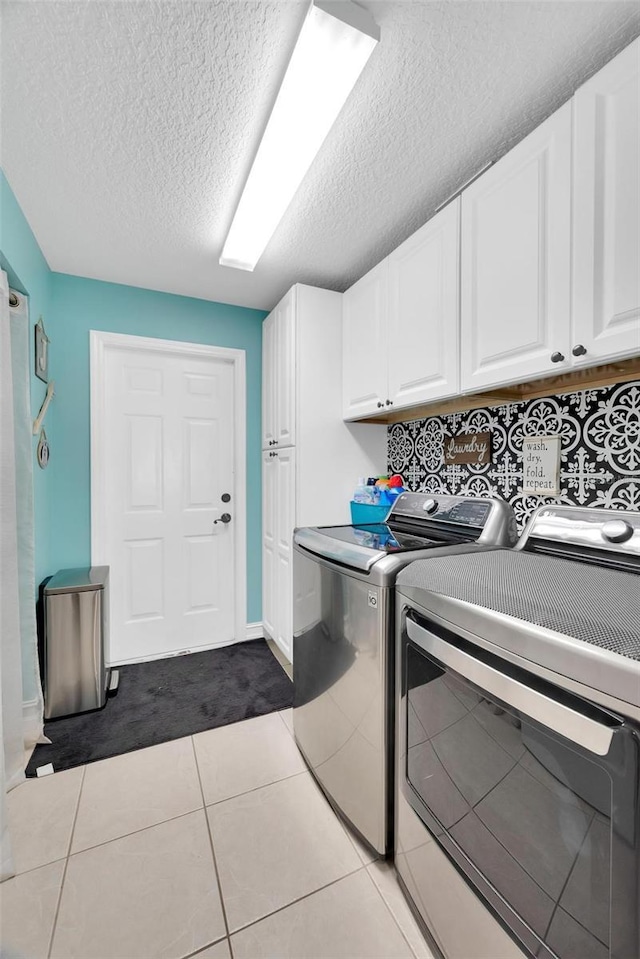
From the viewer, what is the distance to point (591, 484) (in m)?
1.42

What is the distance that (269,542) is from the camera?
282cm

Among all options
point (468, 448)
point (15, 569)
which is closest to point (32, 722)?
point (15, 569)

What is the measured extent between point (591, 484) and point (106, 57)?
2031 millimetres

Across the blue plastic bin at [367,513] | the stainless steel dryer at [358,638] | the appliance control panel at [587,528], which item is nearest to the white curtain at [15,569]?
the stainless steel dryer at [358,638]

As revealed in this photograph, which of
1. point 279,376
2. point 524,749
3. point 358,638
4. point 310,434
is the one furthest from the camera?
point 279,376

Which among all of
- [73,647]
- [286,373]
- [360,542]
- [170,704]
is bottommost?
[170,704]

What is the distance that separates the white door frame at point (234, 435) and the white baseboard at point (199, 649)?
10 mm

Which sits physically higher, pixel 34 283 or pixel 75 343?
pixel 34 283

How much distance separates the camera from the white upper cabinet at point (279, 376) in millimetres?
2363

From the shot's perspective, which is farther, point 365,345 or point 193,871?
point 365,345

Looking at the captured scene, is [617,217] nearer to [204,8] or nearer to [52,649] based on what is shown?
[204,8]

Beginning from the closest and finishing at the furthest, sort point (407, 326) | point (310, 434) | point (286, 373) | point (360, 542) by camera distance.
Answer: point (360, 542) < point (407, 326) < point (310, 434) < point (286, 373)

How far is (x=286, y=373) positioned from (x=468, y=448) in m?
1.17

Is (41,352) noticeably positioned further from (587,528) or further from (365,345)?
(587,528)
